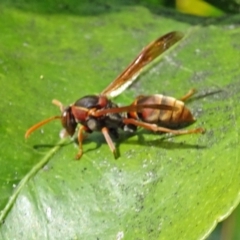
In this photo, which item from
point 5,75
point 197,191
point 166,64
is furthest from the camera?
point 166,64

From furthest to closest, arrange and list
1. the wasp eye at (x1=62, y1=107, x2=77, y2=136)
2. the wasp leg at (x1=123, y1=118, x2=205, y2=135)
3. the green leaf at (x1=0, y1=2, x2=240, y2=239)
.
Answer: the wasp eye at (x1=62, y1=107, x2=77, y2=136) < the wasp leg at (x1=123, y1=118, x2=205, y2=135) < the green leaf at (x1=0, y1=2, x2=240, y2=239)

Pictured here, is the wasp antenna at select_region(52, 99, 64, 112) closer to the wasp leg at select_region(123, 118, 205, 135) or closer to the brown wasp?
the brown wasp

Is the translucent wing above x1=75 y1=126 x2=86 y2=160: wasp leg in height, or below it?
above

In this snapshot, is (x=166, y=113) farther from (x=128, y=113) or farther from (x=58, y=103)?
(x=58, y=103)

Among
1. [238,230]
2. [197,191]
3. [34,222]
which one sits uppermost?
[197,191]

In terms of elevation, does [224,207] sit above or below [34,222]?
above

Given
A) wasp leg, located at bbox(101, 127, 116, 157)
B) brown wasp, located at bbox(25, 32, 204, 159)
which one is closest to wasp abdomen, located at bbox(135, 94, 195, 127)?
brown wasp, located at bbox(25, 32, 204, 159)

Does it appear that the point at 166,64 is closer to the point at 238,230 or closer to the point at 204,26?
the point at 204,26

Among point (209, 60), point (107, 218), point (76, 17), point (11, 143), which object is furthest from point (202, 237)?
point (76, 17)
